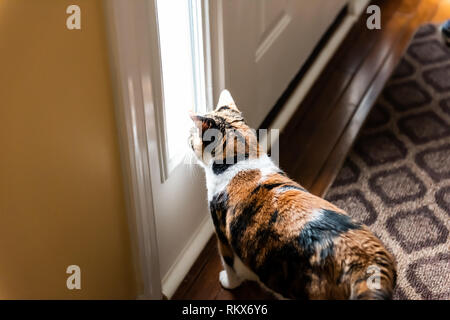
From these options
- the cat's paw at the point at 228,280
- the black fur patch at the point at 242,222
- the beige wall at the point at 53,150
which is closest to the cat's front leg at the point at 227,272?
the cat's paw at the point at 228,280

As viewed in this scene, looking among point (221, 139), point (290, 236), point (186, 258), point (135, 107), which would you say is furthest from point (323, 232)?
point (186, 258)

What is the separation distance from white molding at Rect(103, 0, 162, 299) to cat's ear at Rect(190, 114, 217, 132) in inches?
3.2

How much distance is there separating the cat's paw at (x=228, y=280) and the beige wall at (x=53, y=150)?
359 millimetres

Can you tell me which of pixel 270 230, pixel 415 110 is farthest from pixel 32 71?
pixel 415 110

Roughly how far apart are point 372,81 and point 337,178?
0.54m

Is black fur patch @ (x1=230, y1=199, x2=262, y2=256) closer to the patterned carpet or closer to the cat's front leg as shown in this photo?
the cat's front leg

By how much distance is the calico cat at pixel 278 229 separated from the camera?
1.00 metres

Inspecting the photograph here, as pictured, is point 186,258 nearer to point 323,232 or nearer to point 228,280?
point 228,280

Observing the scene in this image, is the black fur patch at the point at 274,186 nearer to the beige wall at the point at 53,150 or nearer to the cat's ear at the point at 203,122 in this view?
the cat's ear at the point at 203,122

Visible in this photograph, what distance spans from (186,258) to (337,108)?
0.80m

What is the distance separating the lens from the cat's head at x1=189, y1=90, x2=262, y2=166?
1.17 m

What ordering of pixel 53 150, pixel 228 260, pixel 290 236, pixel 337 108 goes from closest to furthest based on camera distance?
pixel 53 150 → pixel 290 236 → pixel 228 260 → pixel 337 108

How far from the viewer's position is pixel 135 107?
42.3 inches

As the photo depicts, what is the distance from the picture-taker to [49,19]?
0.86m
